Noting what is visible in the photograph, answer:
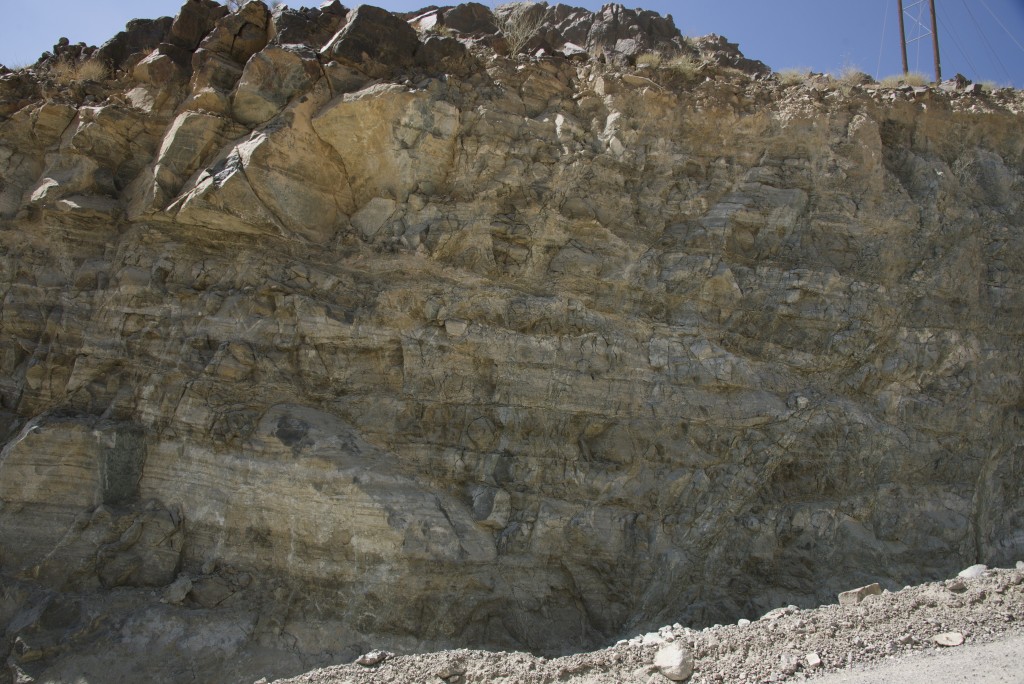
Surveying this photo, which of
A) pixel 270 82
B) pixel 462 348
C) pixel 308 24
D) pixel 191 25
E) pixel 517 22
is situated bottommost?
pixel 462 348

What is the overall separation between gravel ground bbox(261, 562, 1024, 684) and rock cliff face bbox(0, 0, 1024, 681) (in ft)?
3.61

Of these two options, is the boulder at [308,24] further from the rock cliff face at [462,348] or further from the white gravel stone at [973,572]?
the white gravel stone at [973,572]

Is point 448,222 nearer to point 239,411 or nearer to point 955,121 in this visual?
point 239,411

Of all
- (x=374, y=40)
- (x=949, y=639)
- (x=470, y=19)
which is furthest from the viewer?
(x=470, y=19)

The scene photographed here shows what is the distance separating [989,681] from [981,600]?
154 cm

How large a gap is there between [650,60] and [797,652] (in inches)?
298

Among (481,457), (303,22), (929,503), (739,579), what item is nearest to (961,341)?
(929,503)

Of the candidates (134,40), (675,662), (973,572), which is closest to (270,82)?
(134,40)

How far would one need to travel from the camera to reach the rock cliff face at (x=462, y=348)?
7105 millimetres

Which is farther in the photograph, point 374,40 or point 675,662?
point 374,40

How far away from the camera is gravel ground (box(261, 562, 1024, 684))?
5336mm

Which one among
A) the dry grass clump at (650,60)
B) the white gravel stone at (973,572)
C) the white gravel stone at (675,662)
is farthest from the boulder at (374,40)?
the white gravel stone at (973,572)

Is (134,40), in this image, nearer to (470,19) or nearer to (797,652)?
(470,19)

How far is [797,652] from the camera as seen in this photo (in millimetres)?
5516
